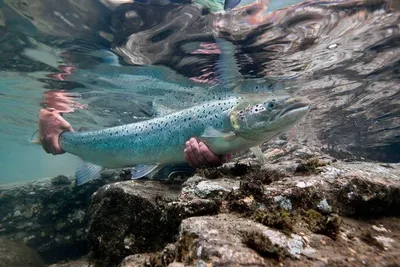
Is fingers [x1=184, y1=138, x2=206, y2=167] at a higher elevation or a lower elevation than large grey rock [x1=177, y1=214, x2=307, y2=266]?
higher

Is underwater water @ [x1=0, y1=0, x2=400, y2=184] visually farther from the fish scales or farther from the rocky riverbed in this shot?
the rocky riverbed

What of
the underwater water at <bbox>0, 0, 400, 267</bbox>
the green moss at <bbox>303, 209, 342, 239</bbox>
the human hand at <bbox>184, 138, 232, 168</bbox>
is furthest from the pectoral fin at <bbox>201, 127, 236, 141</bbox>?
the green moss at <bbox>303, 209, 342, 239</bbox>

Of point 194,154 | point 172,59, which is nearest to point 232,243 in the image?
point 194,154

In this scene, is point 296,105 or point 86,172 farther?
point 86,172

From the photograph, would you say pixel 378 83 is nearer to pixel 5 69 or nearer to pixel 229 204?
pixel 229 204

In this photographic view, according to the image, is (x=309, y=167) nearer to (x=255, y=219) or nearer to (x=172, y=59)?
(x=255, y=219)

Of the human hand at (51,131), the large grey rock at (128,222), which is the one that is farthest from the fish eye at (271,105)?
the human hand at (51,131)
